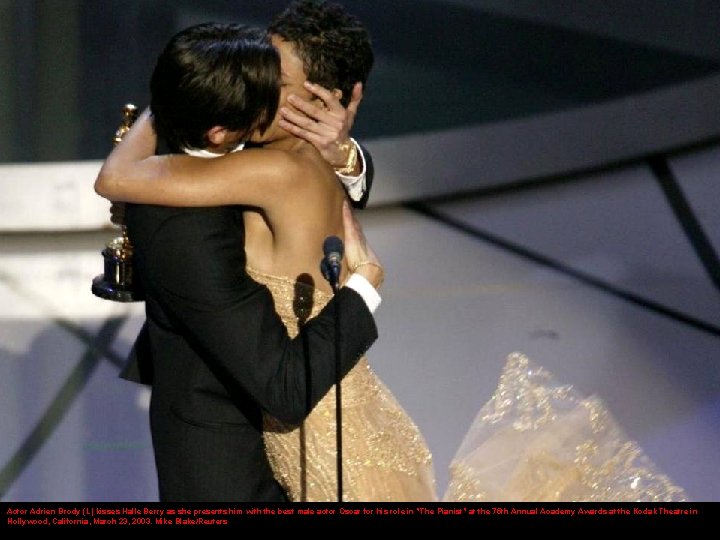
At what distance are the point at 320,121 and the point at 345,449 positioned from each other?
20.6 inches

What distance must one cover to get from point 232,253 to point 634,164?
413 centimetres

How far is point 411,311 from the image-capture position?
14.0ft

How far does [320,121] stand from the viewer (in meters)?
1.96

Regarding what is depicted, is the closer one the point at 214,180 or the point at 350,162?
the point at 214,180

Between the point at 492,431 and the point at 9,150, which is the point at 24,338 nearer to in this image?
the point at 9,150

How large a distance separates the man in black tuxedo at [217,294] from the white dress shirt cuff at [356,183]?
1.04 feet

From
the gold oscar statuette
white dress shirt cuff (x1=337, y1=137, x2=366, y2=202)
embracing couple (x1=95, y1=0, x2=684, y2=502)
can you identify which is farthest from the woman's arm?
the gold oscar statuette

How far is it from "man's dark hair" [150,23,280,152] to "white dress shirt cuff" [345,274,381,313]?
0.91ft

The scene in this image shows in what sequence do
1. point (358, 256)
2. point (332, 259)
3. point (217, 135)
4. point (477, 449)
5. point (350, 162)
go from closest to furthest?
point (332, 259) → point (217, 135) → point (358, 256) → point (350, 162) → point (477, 449)

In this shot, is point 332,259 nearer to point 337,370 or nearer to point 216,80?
point 337,370

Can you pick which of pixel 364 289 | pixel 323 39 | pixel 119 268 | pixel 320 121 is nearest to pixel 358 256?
pixel 364 289

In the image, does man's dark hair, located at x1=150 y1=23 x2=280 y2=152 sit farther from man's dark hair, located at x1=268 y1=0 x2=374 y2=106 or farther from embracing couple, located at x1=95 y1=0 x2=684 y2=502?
man's dark hair, located at x1=268 y1=0 x2=374 y2=106

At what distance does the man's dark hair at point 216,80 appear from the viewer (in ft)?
5.75

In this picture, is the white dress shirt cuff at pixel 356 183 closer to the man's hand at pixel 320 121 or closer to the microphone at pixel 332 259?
the man's hand at pixel 320 121
